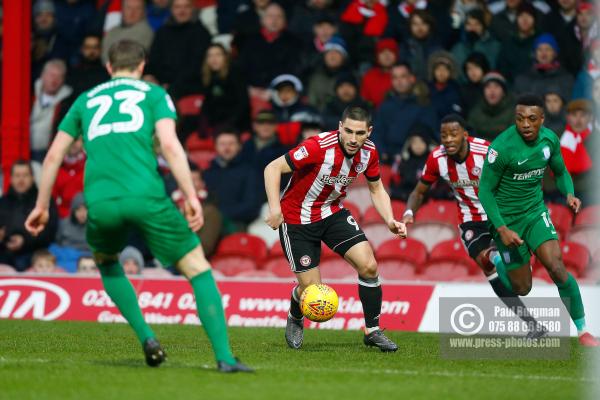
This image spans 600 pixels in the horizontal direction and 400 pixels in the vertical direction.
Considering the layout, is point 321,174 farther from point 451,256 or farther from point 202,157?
point 202,157

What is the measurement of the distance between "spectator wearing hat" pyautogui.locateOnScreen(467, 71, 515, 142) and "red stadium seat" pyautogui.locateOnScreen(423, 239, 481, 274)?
4.78 ft

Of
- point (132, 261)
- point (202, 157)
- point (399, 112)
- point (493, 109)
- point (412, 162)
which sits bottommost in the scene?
point (132, 261)

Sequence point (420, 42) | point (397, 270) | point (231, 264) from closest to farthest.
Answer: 1. point (397, 270)
2. point (231, 264)
3. point (420, 42)

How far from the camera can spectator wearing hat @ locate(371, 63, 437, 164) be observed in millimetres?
15203

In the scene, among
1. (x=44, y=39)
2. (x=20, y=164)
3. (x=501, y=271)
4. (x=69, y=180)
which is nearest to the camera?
(x=501, y=271)

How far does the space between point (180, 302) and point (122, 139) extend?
21.1 feet

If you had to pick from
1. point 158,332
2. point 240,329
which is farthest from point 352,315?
point 158,332

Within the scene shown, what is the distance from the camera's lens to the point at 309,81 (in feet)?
54.8

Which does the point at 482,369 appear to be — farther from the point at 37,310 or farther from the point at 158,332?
the point at 37,310

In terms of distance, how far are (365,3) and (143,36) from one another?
3.41m

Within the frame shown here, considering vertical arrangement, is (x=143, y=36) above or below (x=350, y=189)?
above

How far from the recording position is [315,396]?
6797 mm

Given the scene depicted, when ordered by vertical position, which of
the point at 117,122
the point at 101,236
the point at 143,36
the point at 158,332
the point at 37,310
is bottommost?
the point at 37,310

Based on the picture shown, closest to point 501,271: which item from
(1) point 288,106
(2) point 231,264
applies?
(2) point 231,264
